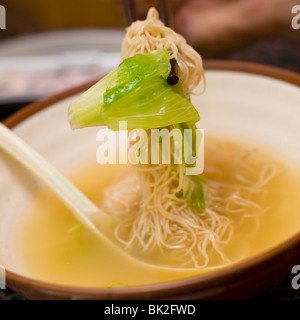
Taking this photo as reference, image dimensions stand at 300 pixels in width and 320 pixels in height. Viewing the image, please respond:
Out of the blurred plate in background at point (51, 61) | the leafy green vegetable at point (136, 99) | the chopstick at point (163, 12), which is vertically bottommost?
the leafy green vegetable at point (136, 99)

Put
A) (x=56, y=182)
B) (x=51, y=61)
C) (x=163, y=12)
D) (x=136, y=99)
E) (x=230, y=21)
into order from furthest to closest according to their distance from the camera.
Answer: (x=51, y=61)
(x=230, y=21)
(x=56, y=182)
(x=163, y=12)
(x=136, y=99)

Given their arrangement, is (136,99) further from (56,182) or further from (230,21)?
(230,21)

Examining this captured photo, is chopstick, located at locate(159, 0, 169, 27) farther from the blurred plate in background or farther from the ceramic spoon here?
the blurred plate in background

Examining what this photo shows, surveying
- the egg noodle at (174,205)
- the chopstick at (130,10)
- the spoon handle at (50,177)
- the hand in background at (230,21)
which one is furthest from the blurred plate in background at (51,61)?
the egg noodle at (174,205)

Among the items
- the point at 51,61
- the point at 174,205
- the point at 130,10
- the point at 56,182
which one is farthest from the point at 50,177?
the point at 51,61

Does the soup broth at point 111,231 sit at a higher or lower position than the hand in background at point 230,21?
lower

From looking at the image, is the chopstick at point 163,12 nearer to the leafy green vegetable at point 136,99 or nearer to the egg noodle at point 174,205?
the egg noodle at point 174,205

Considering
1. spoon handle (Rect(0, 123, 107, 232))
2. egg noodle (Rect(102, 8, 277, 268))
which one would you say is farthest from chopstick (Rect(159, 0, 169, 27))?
spoon handle (Rect(0, 123, 107, 232))
